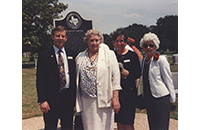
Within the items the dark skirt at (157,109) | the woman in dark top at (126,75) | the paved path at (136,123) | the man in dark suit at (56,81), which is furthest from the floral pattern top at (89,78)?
Answer: the paved path at (136,123)

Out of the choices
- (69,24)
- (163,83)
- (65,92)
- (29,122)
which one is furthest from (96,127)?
(29,122)

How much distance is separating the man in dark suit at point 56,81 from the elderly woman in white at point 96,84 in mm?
167

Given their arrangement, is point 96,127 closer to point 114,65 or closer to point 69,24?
point 114,65

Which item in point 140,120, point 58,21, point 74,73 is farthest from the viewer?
point 140,120

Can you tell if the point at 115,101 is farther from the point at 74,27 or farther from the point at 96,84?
the point at 74,27

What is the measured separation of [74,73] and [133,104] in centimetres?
123

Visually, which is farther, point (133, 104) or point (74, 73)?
point (133, 104)

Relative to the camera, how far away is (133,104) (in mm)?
3637

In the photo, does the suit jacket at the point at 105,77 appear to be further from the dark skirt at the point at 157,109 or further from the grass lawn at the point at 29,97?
the grass lawn at the point at 29,97

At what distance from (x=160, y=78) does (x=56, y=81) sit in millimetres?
1724

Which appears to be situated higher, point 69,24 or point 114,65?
point 69,24

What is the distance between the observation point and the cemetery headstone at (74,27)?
4.80 m

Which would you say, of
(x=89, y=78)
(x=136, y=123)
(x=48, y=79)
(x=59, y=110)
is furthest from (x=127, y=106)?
(x=136, y=123)

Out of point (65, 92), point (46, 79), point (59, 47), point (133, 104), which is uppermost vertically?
point (59, 47)
